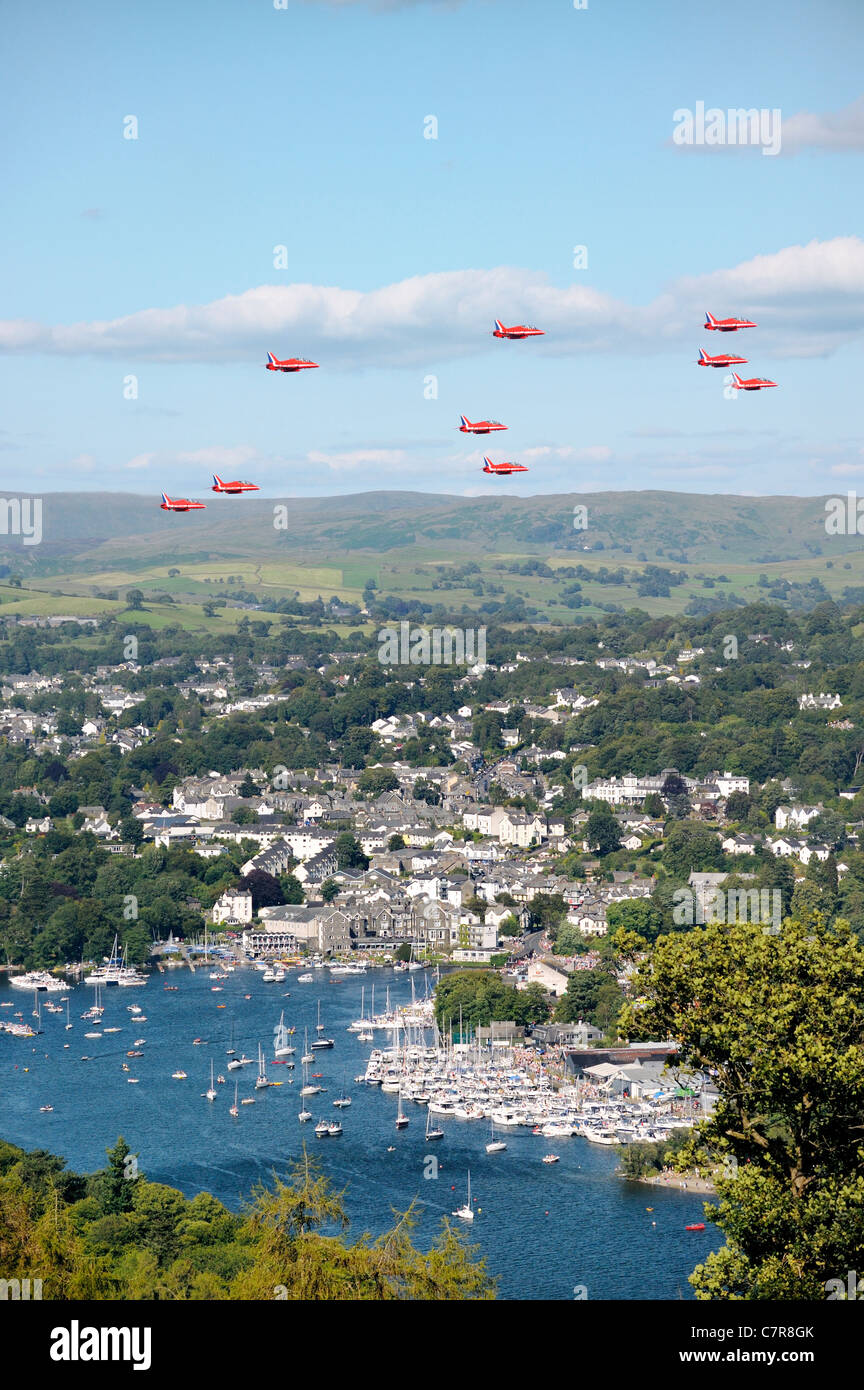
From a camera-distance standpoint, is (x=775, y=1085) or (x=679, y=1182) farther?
(x=679, y=1182)

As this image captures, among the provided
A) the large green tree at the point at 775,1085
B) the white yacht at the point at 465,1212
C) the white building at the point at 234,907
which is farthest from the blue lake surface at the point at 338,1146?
the white building at the point at 234,907

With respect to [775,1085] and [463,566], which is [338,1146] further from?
[463,566]

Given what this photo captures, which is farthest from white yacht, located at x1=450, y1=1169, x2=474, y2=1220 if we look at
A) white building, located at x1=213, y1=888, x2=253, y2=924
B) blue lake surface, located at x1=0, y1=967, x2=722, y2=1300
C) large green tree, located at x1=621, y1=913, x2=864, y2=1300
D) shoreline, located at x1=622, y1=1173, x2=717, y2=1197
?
white building, located at x1=213, y1=888, x2=253, y2=924

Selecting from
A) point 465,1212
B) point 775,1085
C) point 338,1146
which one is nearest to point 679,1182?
point 465,1212

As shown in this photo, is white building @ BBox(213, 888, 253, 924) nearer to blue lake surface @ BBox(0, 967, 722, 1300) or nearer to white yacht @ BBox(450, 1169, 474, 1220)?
blue lake surface @ BBox(0, 967, 722, 1300)

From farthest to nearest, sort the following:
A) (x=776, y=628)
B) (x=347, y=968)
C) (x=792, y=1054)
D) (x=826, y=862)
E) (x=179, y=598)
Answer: (x=179, y=598)
(x=776, y=628)
(x=826, y=862)
(x=347, y=968)
(x=792, y=1054)

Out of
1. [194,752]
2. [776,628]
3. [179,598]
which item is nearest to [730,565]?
[179,598]

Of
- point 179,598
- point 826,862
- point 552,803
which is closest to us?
point 826,862
